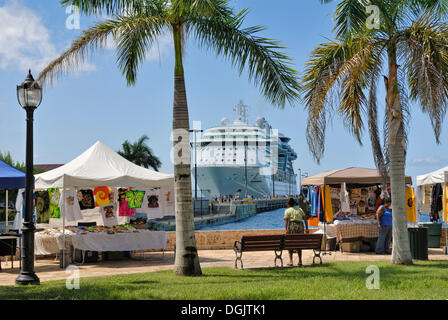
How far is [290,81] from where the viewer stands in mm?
11234

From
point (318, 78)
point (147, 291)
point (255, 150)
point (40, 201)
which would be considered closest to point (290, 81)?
point (318, 78)

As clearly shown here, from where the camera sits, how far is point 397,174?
1119 cm

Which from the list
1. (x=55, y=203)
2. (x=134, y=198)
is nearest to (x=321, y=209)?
(x=134, y=198)

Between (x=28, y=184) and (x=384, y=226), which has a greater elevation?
(x=28, y=184)

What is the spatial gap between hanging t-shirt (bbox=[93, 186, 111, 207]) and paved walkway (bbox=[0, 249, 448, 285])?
179cm

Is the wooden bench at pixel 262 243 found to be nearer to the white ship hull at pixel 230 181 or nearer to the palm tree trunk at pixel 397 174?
the palm tree trunk at pixel 397 174

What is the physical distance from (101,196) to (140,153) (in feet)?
165

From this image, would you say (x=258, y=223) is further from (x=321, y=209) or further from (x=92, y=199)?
(x=92, y=199)

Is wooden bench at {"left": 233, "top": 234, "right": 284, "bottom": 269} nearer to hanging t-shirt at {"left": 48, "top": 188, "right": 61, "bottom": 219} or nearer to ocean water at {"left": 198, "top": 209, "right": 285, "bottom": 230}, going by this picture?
hanging t-shirt at {"left": 48, "top": 188, "right": 61, "bottom": 219}

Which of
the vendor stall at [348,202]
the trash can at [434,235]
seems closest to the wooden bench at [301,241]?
the vendor stall at [348,202]

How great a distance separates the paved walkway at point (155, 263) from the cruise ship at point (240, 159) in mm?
52620

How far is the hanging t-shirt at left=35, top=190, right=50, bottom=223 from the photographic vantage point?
13805mm

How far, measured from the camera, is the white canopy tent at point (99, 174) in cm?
1288
